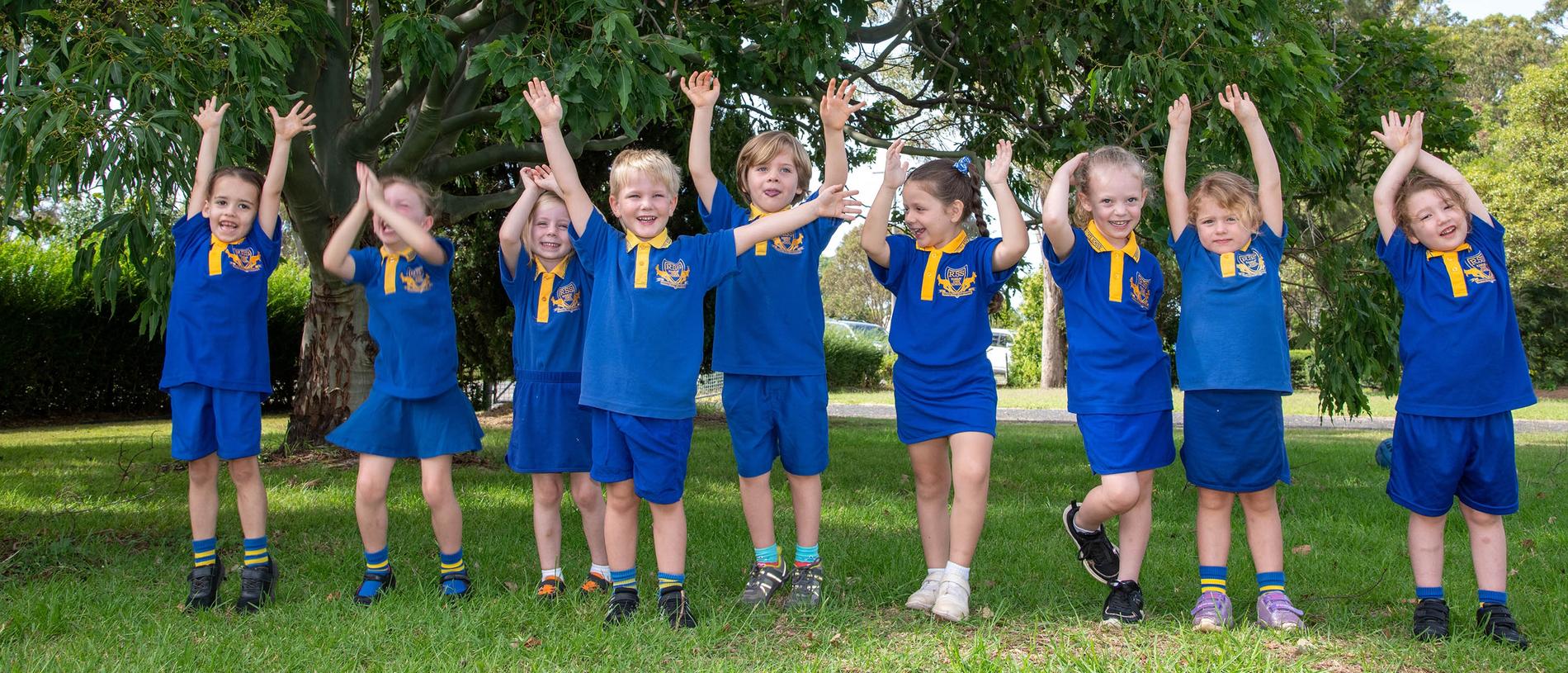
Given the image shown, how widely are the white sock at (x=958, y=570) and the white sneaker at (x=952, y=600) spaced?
0.01m

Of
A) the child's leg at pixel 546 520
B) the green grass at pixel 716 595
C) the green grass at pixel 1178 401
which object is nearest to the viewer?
the green grass at pixel 716 595

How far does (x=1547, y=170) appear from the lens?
2456cm

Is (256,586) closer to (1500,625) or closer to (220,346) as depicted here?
(220,346)

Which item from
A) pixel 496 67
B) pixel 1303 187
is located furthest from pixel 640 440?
pixel 1303 187

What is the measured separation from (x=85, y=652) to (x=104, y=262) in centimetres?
190

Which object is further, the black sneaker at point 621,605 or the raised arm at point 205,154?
the raised arm at point 205,154

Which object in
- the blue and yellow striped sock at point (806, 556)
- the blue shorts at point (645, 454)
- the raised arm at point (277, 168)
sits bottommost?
the blue and yellow striped sock at point (806, 556)

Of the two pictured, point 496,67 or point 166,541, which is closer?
point 496,67

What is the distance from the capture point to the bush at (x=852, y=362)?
1057 inches

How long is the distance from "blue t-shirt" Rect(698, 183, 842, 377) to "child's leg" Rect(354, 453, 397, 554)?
1.29 m

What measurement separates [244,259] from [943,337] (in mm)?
2630

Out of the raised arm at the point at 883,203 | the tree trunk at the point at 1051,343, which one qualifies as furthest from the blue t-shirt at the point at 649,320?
the tree trunk at the point at 1051,343

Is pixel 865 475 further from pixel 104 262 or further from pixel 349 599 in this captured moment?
pixel 104 262

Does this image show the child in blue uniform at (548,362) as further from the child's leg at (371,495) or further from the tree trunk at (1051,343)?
the tree trunk at (1051,343)
